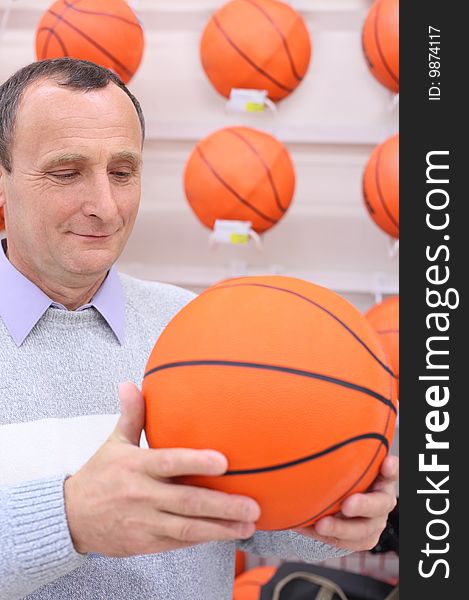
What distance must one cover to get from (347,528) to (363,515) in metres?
0.03

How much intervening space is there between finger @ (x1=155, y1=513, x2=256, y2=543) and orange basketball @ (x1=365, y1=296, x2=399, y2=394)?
4.48 feet

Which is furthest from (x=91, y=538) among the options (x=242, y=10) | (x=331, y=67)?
(x=331, y=67)

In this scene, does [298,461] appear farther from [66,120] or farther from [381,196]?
[381,196]

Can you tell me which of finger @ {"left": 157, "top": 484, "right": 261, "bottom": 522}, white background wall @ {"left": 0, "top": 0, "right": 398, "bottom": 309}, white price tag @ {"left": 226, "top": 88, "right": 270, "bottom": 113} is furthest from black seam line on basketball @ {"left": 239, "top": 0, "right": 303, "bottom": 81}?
finger @ {"left": 157, "top": 484, "right": 261, "bottom": 522}

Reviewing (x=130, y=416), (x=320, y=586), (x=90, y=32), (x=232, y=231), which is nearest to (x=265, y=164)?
(x=232, y=231)

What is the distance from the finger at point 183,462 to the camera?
79cm

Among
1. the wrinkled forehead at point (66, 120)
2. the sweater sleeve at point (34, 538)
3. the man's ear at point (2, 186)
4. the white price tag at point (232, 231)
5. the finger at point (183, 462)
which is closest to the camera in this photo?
the finger at point (183, 462)

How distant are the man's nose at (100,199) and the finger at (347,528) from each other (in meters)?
0.61

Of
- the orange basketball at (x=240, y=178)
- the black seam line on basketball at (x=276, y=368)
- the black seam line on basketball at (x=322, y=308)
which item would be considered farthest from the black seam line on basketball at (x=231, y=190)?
the black seam line on basketball at (x=276, y=368)

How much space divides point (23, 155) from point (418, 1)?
107cm

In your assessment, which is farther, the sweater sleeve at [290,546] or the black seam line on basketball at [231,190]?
the black seam line on basketball at [231,190]

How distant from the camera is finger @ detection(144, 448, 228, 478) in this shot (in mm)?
793

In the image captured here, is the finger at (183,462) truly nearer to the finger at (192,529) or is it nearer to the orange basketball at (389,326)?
the finger at (192,529)

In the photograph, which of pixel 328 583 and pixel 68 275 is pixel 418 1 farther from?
pixel 328 583
